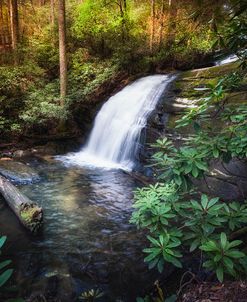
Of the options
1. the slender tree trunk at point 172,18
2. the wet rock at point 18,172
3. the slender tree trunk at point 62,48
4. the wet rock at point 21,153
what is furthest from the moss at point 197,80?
the wet rock at point 21,153

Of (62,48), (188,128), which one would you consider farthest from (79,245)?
(62,48)

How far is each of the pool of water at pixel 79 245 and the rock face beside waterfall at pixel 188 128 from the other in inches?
64.3

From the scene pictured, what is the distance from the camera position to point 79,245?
188 inches

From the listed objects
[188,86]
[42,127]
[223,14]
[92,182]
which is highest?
[223,14]

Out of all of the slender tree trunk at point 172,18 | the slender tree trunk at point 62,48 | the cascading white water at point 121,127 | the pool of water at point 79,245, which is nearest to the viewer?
the pool of water at point 79,245

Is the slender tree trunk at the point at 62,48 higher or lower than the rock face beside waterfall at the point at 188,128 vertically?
higher

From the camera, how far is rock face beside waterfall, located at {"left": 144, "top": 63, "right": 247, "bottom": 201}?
5770 millimetres

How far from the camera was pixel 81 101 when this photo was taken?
1070cm

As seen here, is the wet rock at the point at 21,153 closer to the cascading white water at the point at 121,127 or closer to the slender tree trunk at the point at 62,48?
the cascading white water at the point at 121,127

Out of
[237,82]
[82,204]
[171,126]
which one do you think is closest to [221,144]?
[237,82]

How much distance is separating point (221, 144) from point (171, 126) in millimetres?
4963

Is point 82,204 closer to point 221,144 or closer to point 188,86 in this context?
point 221,144

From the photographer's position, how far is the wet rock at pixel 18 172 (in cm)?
746

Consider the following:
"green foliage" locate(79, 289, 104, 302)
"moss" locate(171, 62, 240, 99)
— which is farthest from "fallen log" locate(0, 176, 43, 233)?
"moss" locate(171, 62, 240, 99)
